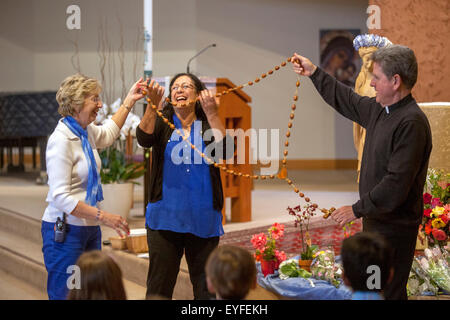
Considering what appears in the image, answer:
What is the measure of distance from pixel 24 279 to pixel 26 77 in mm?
7058

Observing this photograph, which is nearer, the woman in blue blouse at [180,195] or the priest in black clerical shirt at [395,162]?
the priest in black clerical shirt at [395,162]

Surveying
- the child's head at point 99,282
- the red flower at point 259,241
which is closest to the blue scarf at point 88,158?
the child's head at point 99,282

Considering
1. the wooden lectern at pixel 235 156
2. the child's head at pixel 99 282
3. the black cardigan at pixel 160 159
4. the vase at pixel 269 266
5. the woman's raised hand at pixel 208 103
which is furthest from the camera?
the wooden lectern at pixel 235 156

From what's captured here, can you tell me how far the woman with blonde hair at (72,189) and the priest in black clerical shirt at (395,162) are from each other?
986 mm

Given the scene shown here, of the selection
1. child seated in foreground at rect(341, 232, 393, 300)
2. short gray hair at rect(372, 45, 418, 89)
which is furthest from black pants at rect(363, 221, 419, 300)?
short gray hair at rect(372, 45, 418, 89)

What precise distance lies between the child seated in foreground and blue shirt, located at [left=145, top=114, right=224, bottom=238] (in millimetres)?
992

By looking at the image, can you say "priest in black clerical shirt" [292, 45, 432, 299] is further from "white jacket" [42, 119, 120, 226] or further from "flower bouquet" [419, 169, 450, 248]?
"flower bouquet" [419, 169, 450, 248]

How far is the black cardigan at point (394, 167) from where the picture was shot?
2.50 metres

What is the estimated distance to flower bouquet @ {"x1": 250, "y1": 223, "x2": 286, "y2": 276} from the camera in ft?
13.1

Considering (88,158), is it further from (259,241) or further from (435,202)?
(435,202)

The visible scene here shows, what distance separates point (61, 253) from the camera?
9.19 feet

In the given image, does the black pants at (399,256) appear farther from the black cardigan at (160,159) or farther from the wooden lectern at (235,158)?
the wooden lectern at (235,158)

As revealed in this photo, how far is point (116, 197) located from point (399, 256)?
3.62 m
